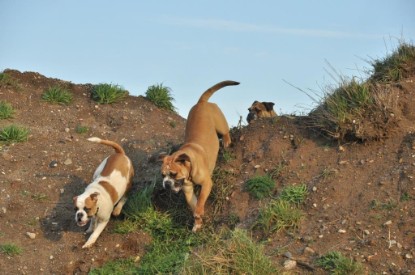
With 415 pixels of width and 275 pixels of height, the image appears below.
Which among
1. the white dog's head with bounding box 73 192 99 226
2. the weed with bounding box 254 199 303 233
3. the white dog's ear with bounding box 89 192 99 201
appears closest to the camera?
the weed with bounding box 254 199 303 233

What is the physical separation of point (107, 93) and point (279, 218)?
5.74 metres

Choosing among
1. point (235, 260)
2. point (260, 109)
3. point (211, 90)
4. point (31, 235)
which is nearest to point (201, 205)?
point (235, 260)

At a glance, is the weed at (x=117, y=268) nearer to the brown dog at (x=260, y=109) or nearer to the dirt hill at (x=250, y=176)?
the dirt hill at (x=250, y=176)

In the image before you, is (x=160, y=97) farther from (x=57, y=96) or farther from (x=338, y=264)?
(x=338, y=264)

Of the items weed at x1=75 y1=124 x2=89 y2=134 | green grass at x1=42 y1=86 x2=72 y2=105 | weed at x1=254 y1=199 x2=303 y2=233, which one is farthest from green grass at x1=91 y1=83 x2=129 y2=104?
weed at x1=254 y1=199 x2=303 y2=233

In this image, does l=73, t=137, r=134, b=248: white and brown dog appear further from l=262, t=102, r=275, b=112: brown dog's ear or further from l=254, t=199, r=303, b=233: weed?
l=262, t=102, r=275, b=112: brown dog's ear

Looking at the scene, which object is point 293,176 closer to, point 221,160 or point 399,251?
point 221,160

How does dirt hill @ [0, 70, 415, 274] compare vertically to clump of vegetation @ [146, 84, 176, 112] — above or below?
below

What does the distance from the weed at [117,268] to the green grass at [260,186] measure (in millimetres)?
1847

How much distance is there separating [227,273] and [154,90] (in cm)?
683

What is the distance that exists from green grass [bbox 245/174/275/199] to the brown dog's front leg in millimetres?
577

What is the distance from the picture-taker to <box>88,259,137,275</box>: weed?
7.97 metres

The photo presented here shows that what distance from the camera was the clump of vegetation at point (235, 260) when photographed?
22.2 ft

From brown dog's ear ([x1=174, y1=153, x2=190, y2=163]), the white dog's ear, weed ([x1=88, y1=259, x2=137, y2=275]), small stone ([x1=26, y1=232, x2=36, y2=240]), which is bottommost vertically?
weed ([x1=88, y1=259, x2=137, y2=275])
